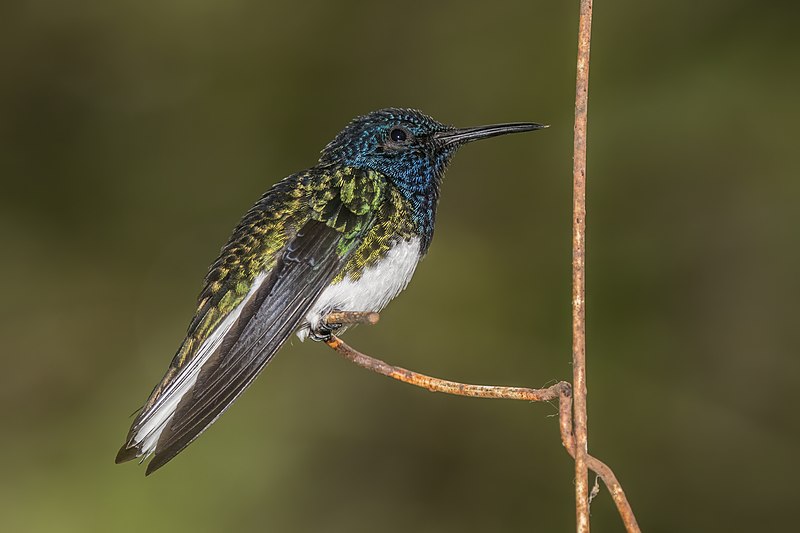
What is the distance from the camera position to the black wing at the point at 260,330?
5.63 feet

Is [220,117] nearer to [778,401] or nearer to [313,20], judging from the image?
[313,20]

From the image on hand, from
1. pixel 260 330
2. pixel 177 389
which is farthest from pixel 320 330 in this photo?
pixel 177 389

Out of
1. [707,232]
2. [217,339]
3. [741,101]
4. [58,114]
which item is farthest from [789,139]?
[58,114]

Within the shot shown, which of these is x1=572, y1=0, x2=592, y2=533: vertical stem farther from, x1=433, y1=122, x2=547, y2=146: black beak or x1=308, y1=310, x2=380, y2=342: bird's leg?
x1=433, y1=122, x2=547, y2=146: black beak

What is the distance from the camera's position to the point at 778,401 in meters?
3.91

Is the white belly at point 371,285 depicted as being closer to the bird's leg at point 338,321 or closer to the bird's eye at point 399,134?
the bird's leg at point 338,321

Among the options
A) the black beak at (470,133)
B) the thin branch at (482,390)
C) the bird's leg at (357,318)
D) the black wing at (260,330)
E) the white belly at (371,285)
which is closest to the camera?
the thin branch at (482,390)

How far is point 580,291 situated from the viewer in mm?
1054

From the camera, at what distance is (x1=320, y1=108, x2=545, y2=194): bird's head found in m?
2.37

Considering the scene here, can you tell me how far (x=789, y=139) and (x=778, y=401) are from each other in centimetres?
119

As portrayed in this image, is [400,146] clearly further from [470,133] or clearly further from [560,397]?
[560,397]

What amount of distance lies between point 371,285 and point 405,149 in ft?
1.38

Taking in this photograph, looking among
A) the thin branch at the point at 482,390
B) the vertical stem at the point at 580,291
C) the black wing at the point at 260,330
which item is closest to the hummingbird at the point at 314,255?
the black wing at the point at 260,330

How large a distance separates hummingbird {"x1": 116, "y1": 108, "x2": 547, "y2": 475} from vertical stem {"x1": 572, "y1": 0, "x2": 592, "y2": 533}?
84 centimetres
